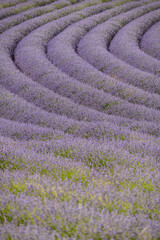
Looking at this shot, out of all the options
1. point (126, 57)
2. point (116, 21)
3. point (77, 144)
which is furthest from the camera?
point (116, 21)

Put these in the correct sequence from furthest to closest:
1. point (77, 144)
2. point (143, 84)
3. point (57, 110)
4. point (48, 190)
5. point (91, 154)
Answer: point (143, 84) < point (57, 110) < point (77, 144) < point (91, 154) < point (48, 190)

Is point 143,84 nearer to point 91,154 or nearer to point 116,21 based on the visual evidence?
point 91,154

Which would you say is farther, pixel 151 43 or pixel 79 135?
pixel 151 43

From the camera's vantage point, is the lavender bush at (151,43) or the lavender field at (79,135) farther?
the lavender bush at (151,43)

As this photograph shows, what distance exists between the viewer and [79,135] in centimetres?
430

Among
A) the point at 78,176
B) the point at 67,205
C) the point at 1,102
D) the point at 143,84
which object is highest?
the point at 67,205

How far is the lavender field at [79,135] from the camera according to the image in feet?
4.86

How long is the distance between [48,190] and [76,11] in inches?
629

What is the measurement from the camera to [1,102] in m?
6.25

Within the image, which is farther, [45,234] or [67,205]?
[67,205]

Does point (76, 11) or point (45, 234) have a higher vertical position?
point (45, 234)

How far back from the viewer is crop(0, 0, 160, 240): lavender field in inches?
58.3

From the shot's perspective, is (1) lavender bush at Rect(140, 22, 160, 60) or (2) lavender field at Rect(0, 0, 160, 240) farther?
(1) lavender bush at Rect(140, 22, 160, 60)

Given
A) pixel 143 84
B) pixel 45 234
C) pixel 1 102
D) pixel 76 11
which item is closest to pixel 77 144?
pixel 45 234
